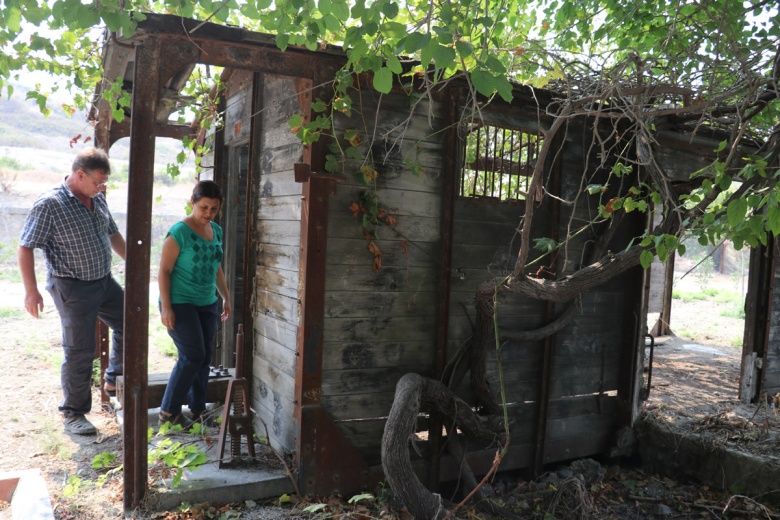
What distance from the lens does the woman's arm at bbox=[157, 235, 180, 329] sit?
4.38m

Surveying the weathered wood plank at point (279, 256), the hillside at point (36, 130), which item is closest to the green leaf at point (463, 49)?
the weathered wood plank at point (279, 256)

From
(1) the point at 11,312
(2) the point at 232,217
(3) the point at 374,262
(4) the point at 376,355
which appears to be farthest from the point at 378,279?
(1) the point at 11,312

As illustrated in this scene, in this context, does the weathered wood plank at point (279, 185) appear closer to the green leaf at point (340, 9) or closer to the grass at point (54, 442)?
the green leaf at point (340, 9)

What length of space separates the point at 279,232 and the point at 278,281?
1.21 ft

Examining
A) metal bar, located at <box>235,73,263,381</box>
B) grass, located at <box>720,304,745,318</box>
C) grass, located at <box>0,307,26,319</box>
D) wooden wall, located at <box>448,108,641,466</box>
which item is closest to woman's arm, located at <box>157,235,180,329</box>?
metal bar, located at <box>235,73,263,381</box>

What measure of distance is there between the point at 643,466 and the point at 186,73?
513cm

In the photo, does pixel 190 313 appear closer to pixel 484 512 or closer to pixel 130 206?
pixel 130 206

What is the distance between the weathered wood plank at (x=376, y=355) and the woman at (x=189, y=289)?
3.69 ft

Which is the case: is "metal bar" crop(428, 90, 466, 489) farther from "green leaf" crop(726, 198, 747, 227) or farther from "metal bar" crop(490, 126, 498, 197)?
"green leaf" crop(726, 198, 747, 227)

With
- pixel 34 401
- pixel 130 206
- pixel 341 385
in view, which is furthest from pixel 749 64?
pixel 34 401

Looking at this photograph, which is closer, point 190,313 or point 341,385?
point 341,385

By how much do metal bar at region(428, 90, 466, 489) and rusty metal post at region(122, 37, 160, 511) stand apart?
2.05 m

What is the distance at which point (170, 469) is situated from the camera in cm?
389

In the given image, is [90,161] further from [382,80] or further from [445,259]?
[382,80]
